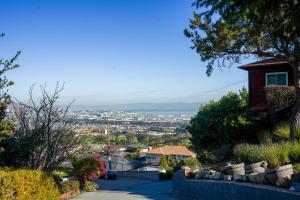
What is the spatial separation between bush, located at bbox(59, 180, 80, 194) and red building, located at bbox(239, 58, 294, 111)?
1090 cm

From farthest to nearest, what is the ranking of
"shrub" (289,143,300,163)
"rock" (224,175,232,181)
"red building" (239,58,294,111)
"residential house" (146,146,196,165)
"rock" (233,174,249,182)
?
"residential house" (146,146,196,165)
"red building" (239,58,294,111)
"shrub" (289,143,300,163)
"rock" (224,175,232,181)
"rock" (233,174,249,182)

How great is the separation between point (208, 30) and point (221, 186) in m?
9.06

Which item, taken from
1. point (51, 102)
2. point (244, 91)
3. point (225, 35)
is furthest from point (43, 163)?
point (244, 91)

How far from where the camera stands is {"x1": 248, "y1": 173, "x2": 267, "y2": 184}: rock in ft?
39.3

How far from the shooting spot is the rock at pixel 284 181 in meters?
10.9

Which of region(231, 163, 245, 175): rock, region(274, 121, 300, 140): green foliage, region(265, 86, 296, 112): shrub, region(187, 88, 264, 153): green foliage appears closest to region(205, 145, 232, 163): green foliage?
region(274, 121, 300, 140): green foliage

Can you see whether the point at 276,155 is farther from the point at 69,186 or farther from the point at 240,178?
the point at 69,186

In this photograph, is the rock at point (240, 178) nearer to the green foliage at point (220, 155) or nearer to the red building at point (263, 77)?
the green foliage at point (220, 155)

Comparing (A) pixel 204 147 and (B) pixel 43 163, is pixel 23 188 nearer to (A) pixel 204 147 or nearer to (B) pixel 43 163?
(B) pixel 43 163

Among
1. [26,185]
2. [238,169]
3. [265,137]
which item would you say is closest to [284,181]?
[238,169]

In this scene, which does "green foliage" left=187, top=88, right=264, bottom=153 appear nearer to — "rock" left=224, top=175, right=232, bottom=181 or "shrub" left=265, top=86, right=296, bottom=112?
"shrub" left=265, top=86, right=296, bottom=112

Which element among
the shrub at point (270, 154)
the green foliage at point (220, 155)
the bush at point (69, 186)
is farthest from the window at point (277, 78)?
the bush at point (69, 186)

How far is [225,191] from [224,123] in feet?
40.2

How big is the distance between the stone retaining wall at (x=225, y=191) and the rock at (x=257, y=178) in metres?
0.31
